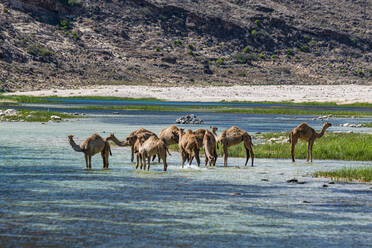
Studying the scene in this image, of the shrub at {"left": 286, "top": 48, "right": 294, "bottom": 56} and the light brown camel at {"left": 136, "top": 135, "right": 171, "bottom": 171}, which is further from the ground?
the shrub at {"left": 286, "top": 48, "right": 294, "bottom": 56}

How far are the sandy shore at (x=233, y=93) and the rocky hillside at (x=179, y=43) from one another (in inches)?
353

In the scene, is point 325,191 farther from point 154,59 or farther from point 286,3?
point 286,3

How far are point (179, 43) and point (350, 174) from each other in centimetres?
11915

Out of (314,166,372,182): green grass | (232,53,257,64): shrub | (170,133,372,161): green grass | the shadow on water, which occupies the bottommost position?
the shadow on water

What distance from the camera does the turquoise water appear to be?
11.8 metres

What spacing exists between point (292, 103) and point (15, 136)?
187ft

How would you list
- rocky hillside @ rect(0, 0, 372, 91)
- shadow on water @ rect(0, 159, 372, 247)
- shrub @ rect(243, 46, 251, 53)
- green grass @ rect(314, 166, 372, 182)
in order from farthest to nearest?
shrub @ rect(243, 46, 251, 53)
rocky hillside @ rect(0, 0, 372, 91)
green grass @ rect(314, 166, 372, 182)
shadow on water @ rect(0, 159, 372, 247)

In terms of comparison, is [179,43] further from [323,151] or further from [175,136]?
[175,136]

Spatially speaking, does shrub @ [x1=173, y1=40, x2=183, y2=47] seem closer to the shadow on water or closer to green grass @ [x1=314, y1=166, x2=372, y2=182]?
green grass @ [x1=314, y1=166, x2=372, y2=182]

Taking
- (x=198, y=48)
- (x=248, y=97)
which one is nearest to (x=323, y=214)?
(x=248, y=97)

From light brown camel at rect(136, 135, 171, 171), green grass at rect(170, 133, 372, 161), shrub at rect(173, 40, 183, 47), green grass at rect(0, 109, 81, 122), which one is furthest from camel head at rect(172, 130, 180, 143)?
shrub at rect(173, 40, 183, 47)

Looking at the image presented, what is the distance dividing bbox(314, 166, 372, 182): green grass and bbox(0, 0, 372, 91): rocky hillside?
87682mm

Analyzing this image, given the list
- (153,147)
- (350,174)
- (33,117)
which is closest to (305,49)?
(33,117)

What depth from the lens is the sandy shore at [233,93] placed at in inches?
3647
